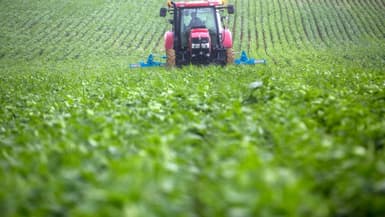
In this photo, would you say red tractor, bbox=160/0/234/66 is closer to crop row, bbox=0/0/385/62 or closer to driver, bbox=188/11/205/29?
driver, bbox=188/11/205/29

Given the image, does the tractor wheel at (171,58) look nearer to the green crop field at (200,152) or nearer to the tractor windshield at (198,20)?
the tractor windshield at (198,20)

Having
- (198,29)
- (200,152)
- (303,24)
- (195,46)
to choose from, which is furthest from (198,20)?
(303,24)

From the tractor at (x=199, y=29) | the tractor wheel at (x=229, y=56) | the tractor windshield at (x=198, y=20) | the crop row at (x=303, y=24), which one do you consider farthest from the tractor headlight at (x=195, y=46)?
the crop row at (x=303, y=24)

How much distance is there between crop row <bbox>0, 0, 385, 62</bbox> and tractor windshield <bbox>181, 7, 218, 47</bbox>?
332 inches

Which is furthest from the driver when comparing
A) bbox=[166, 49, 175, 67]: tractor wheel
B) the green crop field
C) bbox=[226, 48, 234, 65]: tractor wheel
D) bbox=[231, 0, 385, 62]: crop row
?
bbox=[231, 0, 385, 62]: crop row

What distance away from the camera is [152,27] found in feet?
110

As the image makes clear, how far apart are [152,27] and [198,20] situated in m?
18.1

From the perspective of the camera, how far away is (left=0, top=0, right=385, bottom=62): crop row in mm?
27656

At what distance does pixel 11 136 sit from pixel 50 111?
168 cm

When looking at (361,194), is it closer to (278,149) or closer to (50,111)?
(278,149)

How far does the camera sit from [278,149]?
461cm

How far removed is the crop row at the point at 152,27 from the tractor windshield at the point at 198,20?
8425 millimetres

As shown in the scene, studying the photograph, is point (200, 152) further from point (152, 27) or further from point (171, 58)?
point (152, 27)

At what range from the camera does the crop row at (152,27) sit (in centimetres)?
2766
